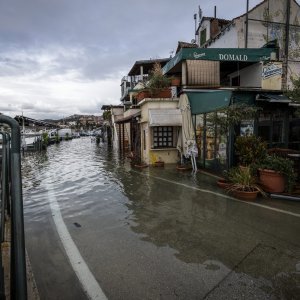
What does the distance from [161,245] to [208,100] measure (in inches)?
320

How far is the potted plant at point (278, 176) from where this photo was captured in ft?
25.5

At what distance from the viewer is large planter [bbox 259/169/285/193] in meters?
7.82

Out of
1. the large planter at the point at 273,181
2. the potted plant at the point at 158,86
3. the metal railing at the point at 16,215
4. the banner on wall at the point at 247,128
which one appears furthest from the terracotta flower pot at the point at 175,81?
the metal railing at the point at 16,215

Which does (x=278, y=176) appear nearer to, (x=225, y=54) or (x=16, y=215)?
(x=16, y=215)

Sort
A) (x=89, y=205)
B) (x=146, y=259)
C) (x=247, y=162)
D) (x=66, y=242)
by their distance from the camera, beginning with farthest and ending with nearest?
(x=247, y=162), (x=89, y=205), (x=66, y=242), (x=146, y=259)

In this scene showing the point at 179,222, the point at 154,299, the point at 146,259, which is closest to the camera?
the point at 154,299

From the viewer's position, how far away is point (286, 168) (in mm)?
7730

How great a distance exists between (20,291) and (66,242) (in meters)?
2.99

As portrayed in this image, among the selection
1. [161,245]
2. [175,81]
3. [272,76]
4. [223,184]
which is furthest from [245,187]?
[272,76]

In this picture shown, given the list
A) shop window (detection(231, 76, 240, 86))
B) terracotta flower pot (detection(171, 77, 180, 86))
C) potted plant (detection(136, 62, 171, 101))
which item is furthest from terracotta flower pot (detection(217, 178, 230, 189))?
shop window (detection(231, 76, 240, 86))

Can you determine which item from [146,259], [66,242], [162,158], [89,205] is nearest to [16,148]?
[146,259]

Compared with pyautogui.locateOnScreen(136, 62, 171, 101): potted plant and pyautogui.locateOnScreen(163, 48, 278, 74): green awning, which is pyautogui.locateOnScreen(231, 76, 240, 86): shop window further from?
pyautogui.locateOnScreen(136, 62, 171, 101): potted plant

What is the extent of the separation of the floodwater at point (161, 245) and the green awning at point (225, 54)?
7468 millimetres

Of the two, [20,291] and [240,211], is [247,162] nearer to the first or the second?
[240,211]
